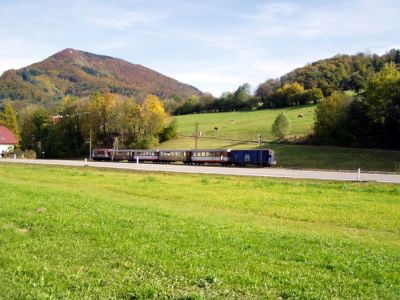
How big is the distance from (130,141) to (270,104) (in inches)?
2189

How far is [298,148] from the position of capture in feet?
238

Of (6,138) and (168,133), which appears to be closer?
(168,133)

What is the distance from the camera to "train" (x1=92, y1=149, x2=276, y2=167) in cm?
5853

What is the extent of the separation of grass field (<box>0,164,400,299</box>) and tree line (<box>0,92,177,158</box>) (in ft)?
249

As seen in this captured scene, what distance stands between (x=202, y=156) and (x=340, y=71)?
97.3m

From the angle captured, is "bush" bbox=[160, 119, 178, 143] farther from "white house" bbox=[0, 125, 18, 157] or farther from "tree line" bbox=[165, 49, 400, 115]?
"tree line" bbox=[165, 49, 400, 115]

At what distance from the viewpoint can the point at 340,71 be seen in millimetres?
147125

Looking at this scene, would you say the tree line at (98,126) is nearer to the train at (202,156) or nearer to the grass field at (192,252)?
the train at (202,156)

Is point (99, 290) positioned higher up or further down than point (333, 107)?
further down

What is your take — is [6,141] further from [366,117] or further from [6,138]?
[366,117]

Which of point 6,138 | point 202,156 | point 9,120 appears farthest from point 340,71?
point 6,138

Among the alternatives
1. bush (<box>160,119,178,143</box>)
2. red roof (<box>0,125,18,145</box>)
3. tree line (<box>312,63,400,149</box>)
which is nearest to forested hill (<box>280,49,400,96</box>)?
bush (<box>160,119,178,143</box>)

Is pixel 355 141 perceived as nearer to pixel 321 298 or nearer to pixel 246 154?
pixel 246 154

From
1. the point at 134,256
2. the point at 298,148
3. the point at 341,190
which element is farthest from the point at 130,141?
the point at 134,256
